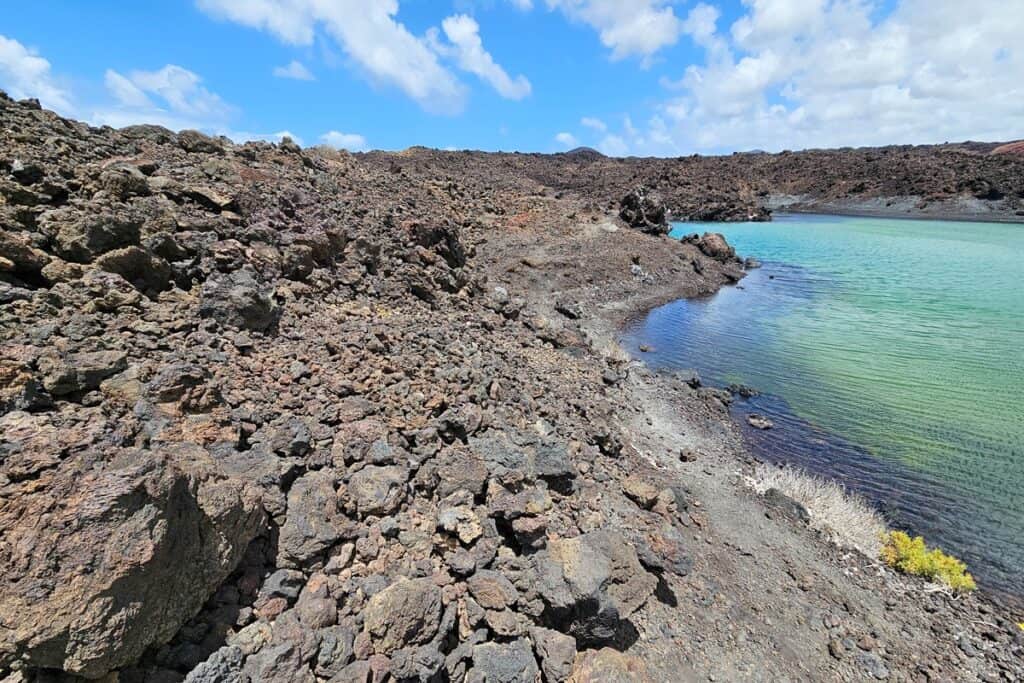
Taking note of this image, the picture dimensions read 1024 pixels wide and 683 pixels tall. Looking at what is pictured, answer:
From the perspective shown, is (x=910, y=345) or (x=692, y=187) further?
(x=692, y=187)

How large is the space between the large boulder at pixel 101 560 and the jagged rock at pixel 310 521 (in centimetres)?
66

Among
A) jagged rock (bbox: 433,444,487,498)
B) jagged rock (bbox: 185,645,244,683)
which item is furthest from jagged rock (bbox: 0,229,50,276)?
jagged rock (bbox: 433,444,487,498)

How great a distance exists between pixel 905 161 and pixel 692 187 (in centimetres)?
3265

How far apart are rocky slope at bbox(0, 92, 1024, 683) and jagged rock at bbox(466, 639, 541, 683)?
0.8 inches

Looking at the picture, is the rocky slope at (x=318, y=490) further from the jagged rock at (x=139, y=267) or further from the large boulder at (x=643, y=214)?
the large boulder at (x=643, y=214)

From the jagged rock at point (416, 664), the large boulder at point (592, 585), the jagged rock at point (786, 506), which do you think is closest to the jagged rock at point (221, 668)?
the jagged rock at point (416, 664)

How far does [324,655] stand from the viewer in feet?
12.4

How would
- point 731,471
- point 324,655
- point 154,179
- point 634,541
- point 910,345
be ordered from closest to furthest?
point 324,655 < point 634,541 < point 154,179 < point 731,471 < point 910,345

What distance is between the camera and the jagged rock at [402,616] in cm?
406

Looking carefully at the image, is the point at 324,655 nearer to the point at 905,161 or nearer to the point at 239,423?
the point at 239,423

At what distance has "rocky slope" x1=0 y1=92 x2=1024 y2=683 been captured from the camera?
3.34m

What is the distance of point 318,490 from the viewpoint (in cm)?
503

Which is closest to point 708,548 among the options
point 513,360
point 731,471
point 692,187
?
point 731,471

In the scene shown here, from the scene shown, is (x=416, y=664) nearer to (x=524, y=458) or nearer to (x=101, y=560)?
(x=101, y=560)
